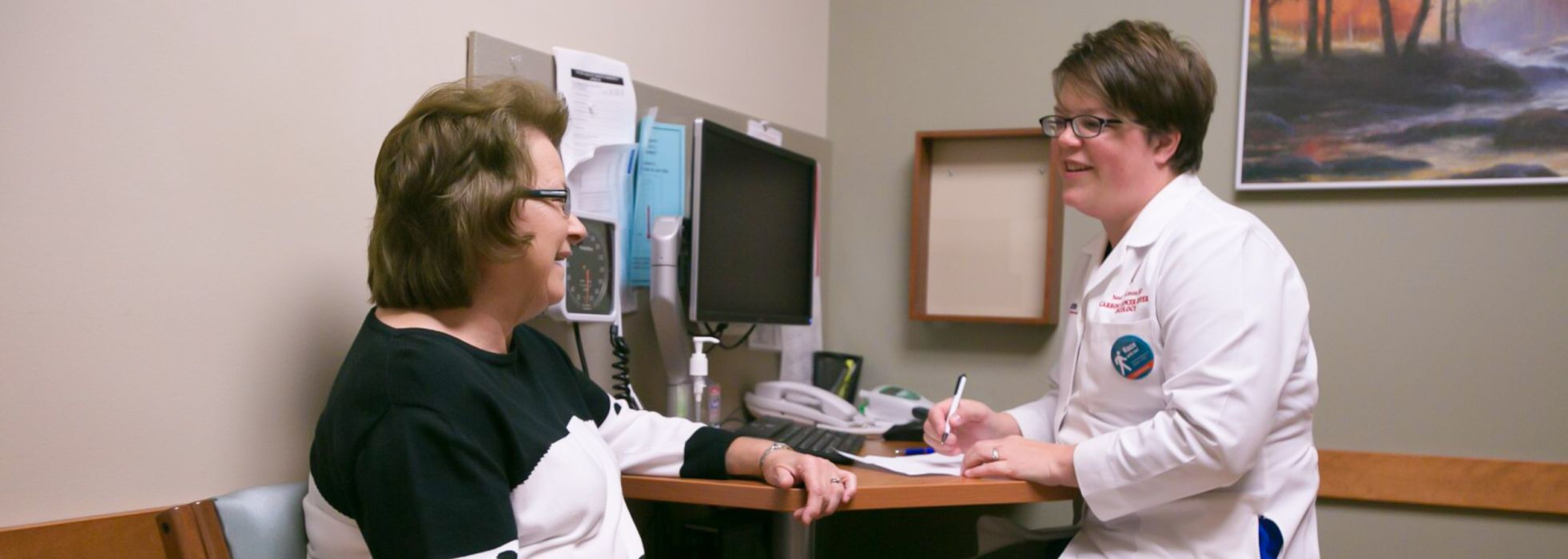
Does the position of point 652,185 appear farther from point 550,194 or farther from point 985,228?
point 985,228

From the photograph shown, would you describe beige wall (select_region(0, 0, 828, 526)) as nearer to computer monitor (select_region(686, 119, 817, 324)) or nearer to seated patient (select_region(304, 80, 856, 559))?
seated patient (select_region(304, 80, 856, 559))

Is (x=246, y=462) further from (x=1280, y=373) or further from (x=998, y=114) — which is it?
(x=998, y=114)

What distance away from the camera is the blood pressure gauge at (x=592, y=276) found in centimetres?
178

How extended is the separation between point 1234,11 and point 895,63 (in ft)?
2.85

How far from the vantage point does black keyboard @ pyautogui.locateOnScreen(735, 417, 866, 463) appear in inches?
69.7

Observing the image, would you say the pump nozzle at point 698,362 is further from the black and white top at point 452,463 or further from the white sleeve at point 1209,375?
the white sleeve at point 1209,375

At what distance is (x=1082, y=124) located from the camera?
1714 millimetres

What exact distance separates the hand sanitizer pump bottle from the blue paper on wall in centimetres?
20

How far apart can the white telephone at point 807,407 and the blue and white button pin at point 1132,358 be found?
2.53ft

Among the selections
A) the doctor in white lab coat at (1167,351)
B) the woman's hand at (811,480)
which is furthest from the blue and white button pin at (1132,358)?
the woman's hand at (811,480)

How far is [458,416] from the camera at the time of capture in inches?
44.5

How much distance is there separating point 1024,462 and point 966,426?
31cm

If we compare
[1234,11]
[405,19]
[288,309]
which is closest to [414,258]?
[288,309]

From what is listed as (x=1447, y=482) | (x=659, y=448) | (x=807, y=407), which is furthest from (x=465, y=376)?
(x=1447, y=482)
